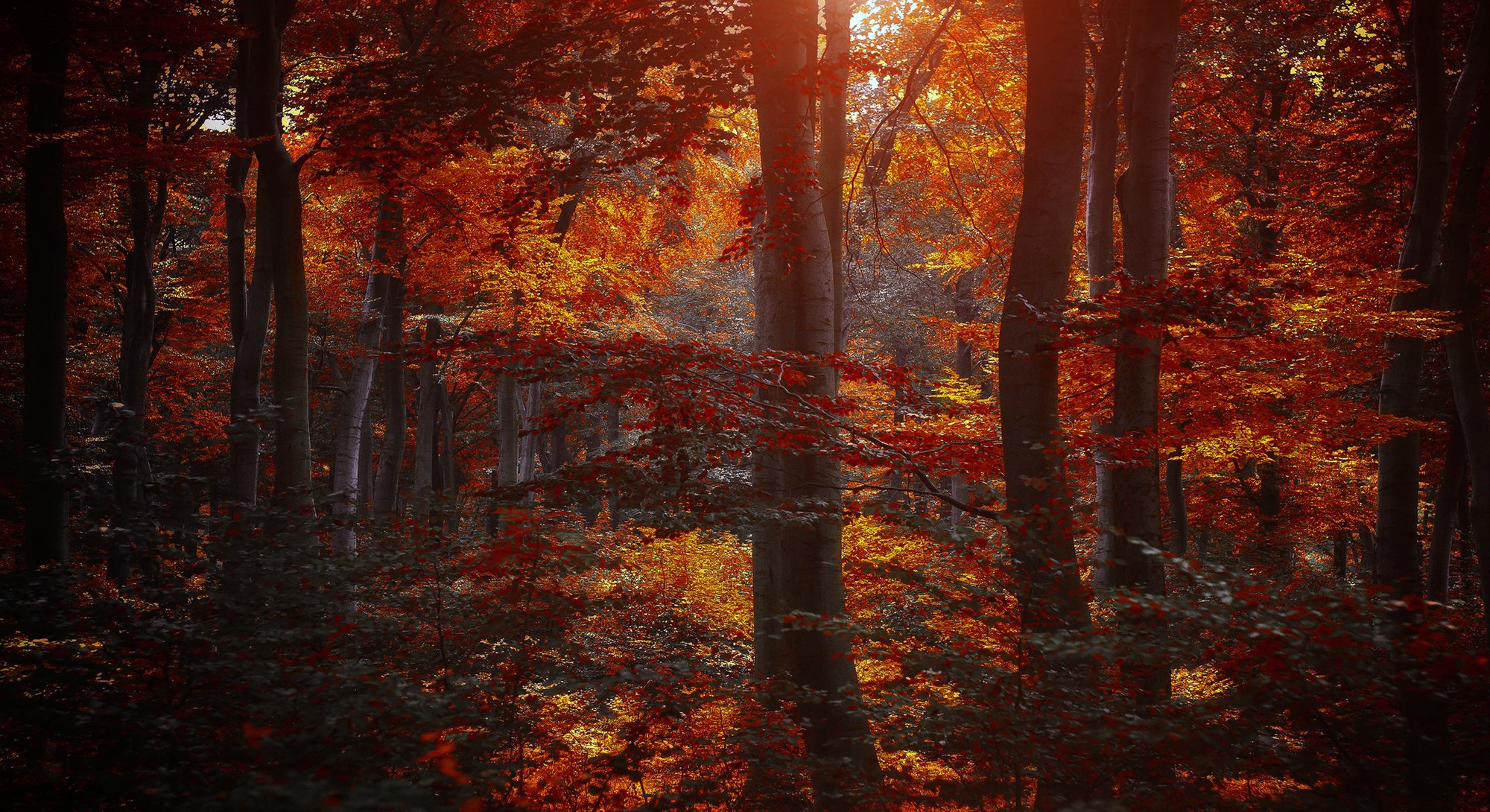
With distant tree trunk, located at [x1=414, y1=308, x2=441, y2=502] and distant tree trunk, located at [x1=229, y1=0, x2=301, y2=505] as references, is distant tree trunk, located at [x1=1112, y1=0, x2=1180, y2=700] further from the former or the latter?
distant tree trunk, located at [x1=414, y1=308, x2=441, y2=502]

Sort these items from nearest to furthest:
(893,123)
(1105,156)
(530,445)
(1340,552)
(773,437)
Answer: (773,437) → (1105,156) → (893,123) → (530,445) → (1340,552)

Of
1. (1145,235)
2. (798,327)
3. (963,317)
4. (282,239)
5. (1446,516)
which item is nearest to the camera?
(798,327)

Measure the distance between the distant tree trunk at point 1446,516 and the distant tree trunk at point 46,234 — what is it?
1515 cm

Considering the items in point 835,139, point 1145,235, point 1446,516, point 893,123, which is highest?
point 893,123

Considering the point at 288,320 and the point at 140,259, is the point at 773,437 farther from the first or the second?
the point at 140,259

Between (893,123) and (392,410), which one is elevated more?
(893,123)

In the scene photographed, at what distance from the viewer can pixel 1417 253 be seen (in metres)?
8.17

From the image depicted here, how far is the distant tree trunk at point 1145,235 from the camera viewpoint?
635 centimetres

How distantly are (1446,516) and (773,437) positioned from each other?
449 inches

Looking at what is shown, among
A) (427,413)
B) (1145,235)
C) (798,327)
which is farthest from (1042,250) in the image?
(427,413)

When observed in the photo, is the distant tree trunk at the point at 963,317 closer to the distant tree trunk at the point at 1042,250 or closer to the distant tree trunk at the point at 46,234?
the distant tree trunk at the point at 1042,250

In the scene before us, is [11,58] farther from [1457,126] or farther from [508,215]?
[1457,126]

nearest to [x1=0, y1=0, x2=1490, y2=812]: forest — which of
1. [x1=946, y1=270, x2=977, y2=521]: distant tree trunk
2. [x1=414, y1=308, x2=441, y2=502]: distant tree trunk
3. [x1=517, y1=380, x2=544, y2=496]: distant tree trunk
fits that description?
[x1=414, y1=308, x2=441, y2=502]: distant tree trunk

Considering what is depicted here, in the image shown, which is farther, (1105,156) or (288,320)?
(1105,156)
